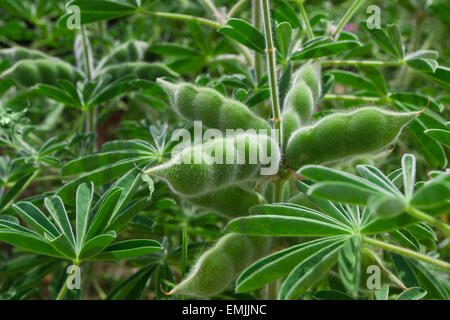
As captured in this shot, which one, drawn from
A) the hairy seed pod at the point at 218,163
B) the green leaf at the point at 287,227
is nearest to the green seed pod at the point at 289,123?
the hairy seed pod at the point at 218,163

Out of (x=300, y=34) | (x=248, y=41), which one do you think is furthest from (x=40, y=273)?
(x=300, y=34)

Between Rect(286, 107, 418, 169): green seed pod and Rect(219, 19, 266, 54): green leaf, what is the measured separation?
1.04 ft

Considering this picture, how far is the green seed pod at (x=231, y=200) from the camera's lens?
1172 millimetres

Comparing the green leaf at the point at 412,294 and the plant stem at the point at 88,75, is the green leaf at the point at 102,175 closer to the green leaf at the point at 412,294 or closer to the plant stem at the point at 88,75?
the plant stem at the point at 88,75

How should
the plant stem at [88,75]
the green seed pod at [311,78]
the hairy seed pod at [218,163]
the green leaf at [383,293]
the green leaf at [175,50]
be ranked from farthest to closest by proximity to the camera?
1. the green leaf at [175,50]
2. the plant stem at [88,75]
3. the green seed pod at [311,78]
4. the green leaf at [383,293]
5. the hairy seed pod at [218,163]

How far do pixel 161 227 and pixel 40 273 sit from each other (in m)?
0.47

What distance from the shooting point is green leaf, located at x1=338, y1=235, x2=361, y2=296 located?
0.78m

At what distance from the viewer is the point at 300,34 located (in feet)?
5.54

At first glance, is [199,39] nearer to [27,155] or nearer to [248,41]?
[248,41]

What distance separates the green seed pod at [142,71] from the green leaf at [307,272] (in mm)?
1035

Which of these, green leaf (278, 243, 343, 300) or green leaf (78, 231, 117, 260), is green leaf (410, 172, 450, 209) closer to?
green leaf (278, 243, 343, 300)

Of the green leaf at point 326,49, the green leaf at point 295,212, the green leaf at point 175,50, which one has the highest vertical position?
the green leaf at point 175,50

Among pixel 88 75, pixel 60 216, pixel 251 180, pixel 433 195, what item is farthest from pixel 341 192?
pixel 88 75


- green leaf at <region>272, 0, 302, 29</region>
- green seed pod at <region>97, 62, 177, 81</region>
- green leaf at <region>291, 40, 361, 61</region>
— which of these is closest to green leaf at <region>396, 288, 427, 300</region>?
green leaf at <region>291, 40, 361, 61</region>
